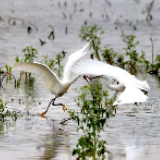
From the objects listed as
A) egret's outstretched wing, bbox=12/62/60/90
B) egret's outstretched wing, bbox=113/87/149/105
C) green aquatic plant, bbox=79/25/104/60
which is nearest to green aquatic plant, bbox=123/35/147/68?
green aquatic plant, bbox=79/25/104/60

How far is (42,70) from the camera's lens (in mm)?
9852

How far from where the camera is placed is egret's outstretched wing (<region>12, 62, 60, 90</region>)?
9282 millimetres

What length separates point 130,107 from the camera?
1077cm

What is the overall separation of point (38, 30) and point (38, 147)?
1668 cm

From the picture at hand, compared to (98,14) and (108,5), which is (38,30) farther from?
(108,5)

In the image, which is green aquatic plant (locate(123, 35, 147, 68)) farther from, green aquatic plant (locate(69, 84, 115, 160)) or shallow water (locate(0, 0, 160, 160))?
green aquatic plant (locate(69, 84, 115, 160))

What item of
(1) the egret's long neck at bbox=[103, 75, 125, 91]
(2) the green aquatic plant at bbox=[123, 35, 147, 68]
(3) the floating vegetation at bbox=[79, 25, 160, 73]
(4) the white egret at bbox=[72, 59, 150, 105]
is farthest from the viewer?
(2) the green aquatic plant at bbox=[123, 35, 147, 68]

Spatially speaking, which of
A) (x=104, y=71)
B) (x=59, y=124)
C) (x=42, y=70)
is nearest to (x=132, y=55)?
(x=104, y=71)

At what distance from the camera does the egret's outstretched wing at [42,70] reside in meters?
9.28

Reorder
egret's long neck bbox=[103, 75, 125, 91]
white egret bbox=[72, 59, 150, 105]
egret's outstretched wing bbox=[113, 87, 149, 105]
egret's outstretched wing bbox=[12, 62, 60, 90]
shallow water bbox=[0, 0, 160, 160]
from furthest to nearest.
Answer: egret's long neck bbox=[103, 75, 125, 91] → white egret bbox=[72, 59, 150, 105] → egret's outstretched wing bbox=[12, 62, 60, 90] → egret's outstretched wing bbox=[113, 87, 149, 105] → shallow water bbox=[0, 0, 160, 160]

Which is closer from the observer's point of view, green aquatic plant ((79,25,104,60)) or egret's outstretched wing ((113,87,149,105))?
egret's outstretched wing ((113,87,149,105))

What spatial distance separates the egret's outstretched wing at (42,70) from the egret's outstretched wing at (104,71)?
0.44 m

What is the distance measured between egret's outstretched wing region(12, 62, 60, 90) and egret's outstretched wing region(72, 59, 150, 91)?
44 centimetres

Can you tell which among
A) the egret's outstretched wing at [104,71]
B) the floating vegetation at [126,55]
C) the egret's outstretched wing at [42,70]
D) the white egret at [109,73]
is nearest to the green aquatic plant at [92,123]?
the white egret at [109,73]
